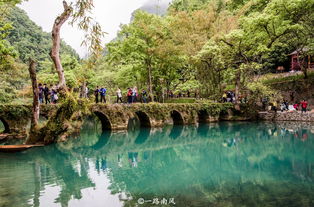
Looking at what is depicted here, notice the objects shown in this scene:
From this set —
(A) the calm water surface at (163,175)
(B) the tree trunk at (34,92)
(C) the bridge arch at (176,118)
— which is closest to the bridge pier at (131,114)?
(C) the bridge arch at (176,118)

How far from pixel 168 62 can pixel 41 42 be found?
105 feet

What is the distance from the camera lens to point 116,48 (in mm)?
26156

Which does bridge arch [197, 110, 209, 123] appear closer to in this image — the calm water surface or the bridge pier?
the bridge pier

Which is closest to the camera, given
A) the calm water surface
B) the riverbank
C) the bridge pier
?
the calm water surface

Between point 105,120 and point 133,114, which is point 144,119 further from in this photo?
point 105,120

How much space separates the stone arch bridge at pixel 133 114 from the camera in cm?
1684

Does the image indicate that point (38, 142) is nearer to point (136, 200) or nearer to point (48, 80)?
point (136, 200)

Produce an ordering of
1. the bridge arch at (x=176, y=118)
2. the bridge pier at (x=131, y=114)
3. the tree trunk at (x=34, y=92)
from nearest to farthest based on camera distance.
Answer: the tree trunk at (x=34, y=92), the bridge pier at (x=131, y=114), the bridge arch at (x=176, y=118)

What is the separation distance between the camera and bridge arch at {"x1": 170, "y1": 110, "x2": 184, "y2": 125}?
27.1 meters

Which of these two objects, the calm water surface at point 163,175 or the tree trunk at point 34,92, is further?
the tree trunk at point 34,92

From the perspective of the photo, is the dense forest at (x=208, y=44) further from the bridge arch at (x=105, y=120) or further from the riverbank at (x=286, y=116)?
the bridge arch at (x=105, y=120)

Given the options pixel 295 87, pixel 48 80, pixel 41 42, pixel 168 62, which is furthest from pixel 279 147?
pixel 41 42

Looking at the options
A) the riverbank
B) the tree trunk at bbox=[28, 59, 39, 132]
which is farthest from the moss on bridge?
the riverbank

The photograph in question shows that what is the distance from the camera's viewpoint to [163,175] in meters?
9.22
